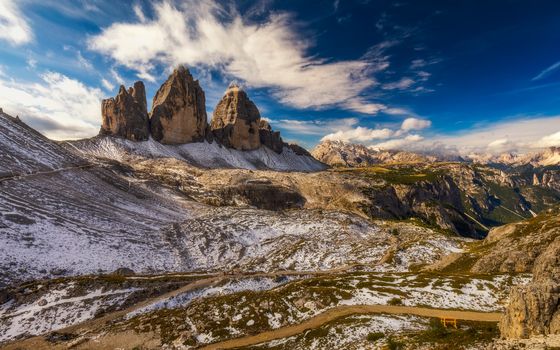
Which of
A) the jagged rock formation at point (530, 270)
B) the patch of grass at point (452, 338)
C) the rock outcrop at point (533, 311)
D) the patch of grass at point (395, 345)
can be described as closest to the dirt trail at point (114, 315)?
the jagged rock formation at point (530, 270)

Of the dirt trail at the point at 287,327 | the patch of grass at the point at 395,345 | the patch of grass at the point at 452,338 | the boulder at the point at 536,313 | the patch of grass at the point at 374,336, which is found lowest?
the dirt trail at the point at 287,327

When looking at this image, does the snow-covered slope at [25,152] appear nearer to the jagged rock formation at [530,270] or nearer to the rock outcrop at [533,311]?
the rock outcrop at [533,311]

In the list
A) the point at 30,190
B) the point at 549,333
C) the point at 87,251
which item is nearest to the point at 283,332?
the point at 549,333

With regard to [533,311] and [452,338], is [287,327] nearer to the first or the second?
[452,338]

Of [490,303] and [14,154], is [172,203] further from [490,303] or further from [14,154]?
[490,303]

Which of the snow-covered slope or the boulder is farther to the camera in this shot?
the snow-covered slope

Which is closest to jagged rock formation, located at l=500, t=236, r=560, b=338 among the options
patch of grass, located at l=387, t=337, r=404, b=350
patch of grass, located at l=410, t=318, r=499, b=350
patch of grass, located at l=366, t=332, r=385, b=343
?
patch of grass, located at l=410, t=318, r=499, b=350

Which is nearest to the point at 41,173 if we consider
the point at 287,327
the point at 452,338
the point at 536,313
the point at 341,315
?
the point at 287,327

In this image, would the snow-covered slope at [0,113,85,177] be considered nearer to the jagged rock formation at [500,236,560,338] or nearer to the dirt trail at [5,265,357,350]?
the dirt trail at [5,265,357,350]

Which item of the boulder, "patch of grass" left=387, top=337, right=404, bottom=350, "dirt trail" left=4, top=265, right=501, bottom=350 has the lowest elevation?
"dirt trail" left=4, top=265, right=501, bottom=350
